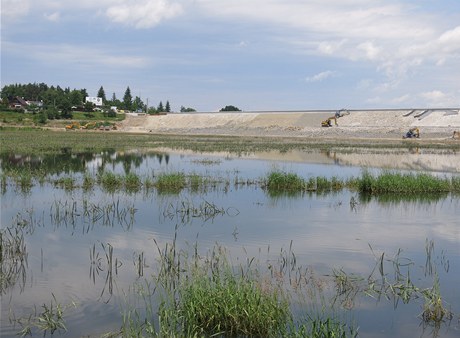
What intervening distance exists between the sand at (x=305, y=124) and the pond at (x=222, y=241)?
41635 millimetres

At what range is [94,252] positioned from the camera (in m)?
9.36

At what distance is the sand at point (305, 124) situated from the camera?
191ft

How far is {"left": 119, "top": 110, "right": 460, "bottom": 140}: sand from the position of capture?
58250 millimetres

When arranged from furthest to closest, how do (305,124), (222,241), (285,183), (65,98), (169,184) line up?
(65,98), (305,124), (285,183), (169,184), (222,241)

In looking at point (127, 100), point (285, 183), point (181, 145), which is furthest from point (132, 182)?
point (127, 100)

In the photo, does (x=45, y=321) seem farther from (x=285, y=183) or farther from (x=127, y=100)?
(x=127, y=100)

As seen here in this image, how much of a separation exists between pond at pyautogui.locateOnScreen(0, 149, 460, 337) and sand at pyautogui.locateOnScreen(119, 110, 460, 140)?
137 feet

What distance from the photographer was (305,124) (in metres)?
70.2

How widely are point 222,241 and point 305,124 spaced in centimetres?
6096

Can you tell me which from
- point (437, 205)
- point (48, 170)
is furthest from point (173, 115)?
point (437, 205)

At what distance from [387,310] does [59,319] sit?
4.25m

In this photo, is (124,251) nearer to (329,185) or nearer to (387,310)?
(387,310)

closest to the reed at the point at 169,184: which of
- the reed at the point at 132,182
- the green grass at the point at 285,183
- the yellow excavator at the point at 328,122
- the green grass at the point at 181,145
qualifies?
the reed at the point at 132,182

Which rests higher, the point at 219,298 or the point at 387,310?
the point at 219,298
